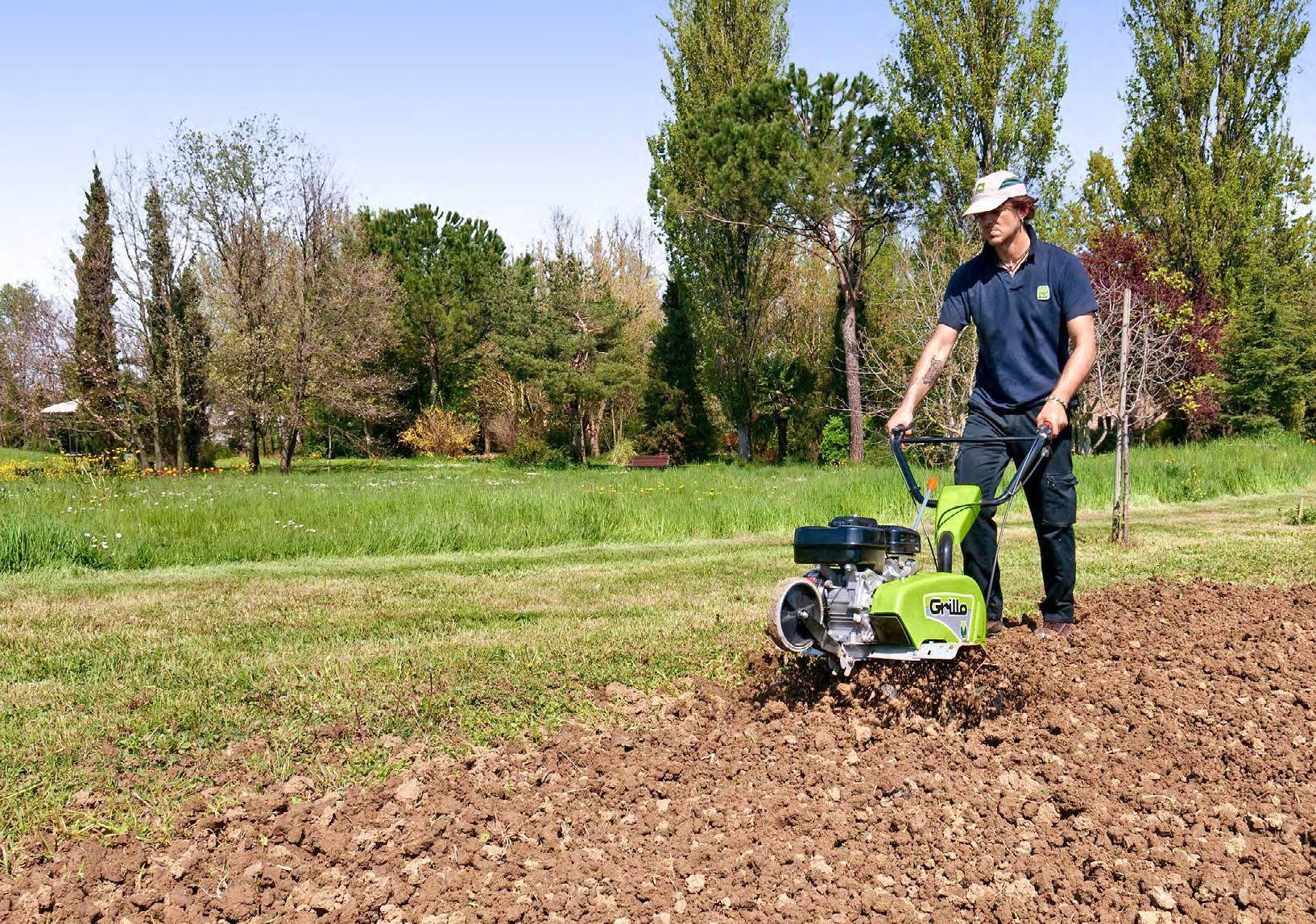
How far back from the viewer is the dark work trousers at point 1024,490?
4.60 metres

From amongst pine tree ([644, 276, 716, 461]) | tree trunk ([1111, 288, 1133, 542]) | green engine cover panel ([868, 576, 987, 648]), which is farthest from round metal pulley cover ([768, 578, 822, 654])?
pine tree ([644, 276, 716, 461])

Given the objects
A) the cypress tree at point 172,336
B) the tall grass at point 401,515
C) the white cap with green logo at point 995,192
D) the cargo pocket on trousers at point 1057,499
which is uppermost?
the cypress tree at point 172,336

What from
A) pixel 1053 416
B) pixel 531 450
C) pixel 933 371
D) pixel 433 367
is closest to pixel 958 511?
pixel 1053 416

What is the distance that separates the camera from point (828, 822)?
10.2ft

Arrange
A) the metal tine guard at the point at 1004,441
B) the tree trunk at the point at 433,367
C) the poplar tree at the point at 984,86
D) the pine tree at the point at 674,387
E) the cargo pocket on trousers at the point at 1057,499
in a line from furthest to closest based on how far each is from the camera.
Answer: the tree trunk at the point at 433,367
the pine tree at the point at 674,387
the poplar tree at the point at 984,86
the cargo pocket on trousers at the point at 1057,499
the metal tine guard at the point at 1004,441

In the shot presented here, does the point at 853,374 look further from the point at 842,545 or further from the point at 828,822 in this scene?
the point at 828,822

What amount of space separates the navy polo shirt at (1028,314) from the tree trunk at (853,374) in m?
21.5

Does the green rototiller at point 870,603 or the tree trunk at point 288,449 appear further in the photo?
the tree trunk at point 288,449

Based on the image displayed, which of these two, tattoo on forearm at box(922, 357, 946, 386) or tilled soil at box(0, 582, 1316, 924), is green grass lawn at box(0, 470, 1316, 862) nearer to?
tilled soil at box(0, 582, 1316, 924)

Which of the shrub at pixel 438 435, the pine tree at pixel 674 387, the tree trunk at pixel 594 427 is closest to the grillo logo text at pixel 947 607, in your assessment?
the pine tree at pixel 674 387

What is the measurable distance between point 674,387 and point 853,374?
7701mm

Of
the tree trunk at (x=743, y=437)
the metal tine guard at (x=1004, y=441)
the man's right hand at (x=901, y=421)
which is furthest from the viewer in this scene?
the tree trunk at (x=743, y=437)

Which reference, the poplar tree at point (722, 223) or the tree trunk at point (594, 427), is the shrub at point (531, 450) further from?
the poplar tree at point (722, 223)

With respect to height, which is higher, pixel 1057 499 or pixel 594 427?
pixel 594 427
